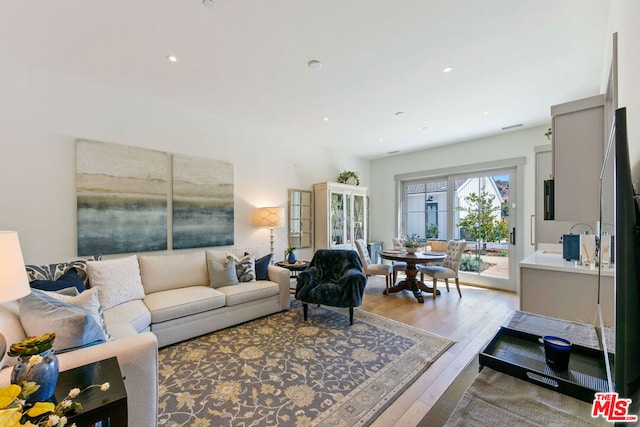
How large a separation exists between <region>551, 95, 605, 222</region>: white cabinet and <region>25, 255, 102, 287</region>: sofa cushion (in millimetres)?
3928

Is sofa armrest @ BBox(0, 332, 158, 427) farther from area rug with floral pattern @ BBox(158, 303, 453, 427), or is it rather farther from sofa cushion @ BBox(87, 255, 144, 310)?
sofa cushion @ BBox(87, 255, 144, 310)

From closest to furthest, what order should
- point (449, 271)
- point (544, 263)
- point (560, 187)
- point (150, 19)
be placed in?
point (560, 187)
point (150, 19)
point (544, 263)
point (449, 271)

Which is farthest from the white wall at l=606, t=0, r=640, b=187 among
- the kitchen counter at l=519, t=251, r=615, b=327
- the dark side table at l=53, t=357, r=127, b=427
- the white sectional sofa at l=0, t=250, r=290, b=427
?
the white sectional sofa at l=0, t=250, r=290, b=427

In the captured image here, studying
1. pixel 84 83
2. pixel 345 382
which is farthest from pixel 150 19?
pixel 345 382

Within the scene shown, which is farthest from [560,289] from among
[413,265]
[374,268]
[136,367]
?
[136,367]

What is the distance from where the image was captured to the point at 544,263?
2.38 meters

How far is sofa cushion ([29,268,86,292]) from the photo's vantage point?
6.70 ft

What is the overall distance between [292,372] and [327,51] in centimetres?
279

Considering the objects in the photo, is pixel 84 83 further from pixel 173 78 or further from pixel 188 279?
pixel 188 279

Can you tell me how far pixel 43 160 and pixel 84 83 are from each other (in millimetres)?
927

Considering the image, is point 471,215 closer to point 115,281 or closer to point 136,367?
point 136,367

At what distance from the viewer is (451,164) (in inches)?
205

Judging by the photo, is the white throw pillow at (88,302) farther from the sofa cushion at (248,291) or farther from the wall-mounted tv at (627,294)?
the wall-mounted tv at (627,294)

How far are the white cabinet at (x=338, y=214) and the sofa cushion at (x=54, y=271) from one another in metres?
3.38
